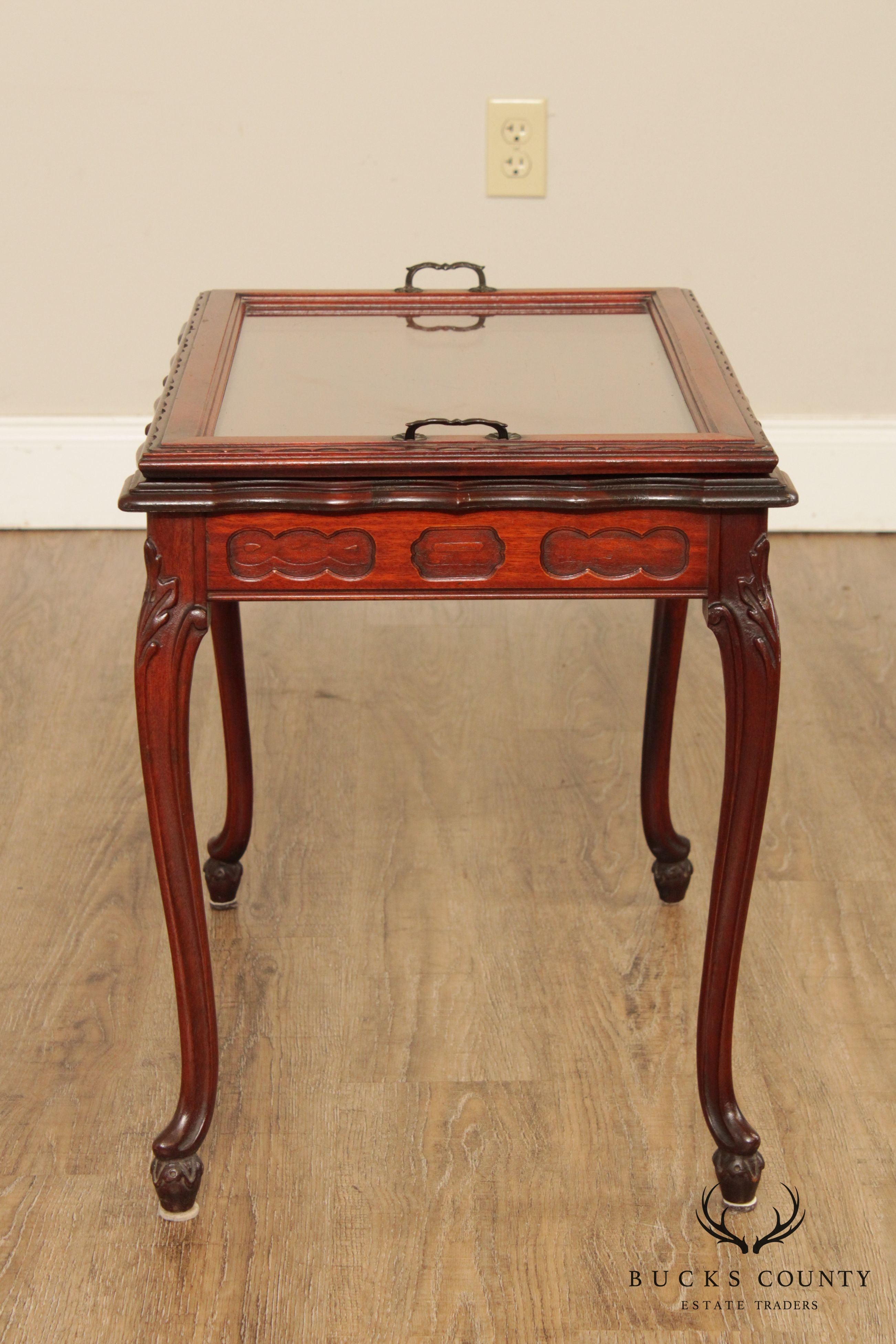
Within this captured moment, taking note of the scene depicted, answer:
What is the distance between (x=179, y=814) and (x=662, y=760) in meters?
0.63

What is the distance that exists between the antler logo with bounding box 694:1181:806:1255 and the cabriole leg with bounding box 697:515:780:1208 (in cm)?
2

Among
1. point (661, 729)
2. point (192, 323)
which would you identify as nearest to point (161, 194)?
point (192, 323)

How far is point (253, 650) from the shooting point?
7.25 feet

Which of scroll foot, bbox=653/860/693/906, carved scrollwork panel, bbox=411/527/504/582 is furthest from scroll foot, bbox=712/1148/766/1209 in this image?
carved scrollwork panel, bbox=411/527/504/582

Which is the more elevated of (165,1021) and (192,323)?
(192,323)

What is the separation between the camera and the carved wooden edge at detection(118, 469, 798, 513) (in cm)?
106

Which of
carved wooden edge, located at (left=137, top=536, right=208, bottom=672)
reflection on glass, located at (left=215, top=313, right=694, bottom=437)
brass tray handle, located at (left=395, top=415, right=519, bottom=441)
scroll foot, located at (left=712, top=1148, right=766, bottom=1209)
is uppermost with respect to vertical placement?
brass tray handle, located at (left=395, top=415, right=519, bottom=441)

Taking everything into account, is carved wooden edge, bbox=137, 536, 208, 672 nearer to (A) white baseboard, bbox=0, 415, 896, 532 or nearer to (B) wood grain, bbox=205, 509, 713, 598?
(B) wood grain, bbox=205, 509, 713, 598

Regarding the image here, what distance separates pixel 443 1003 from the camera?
1.48m

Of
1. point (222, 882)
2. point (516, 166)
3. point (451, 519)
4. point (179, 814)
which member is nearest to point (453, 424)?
point (451, 519)

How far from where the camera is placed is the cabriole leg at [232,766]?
1.48 meters

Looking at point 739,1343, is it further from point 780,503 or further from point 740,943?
point 780,503

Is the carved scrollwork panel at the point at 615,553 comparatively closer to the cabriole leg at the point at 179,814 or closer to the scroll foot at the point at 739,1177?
the cabriole leg at the point at 179,814

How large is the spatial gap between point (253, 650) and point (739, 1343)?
1317 millimetres
